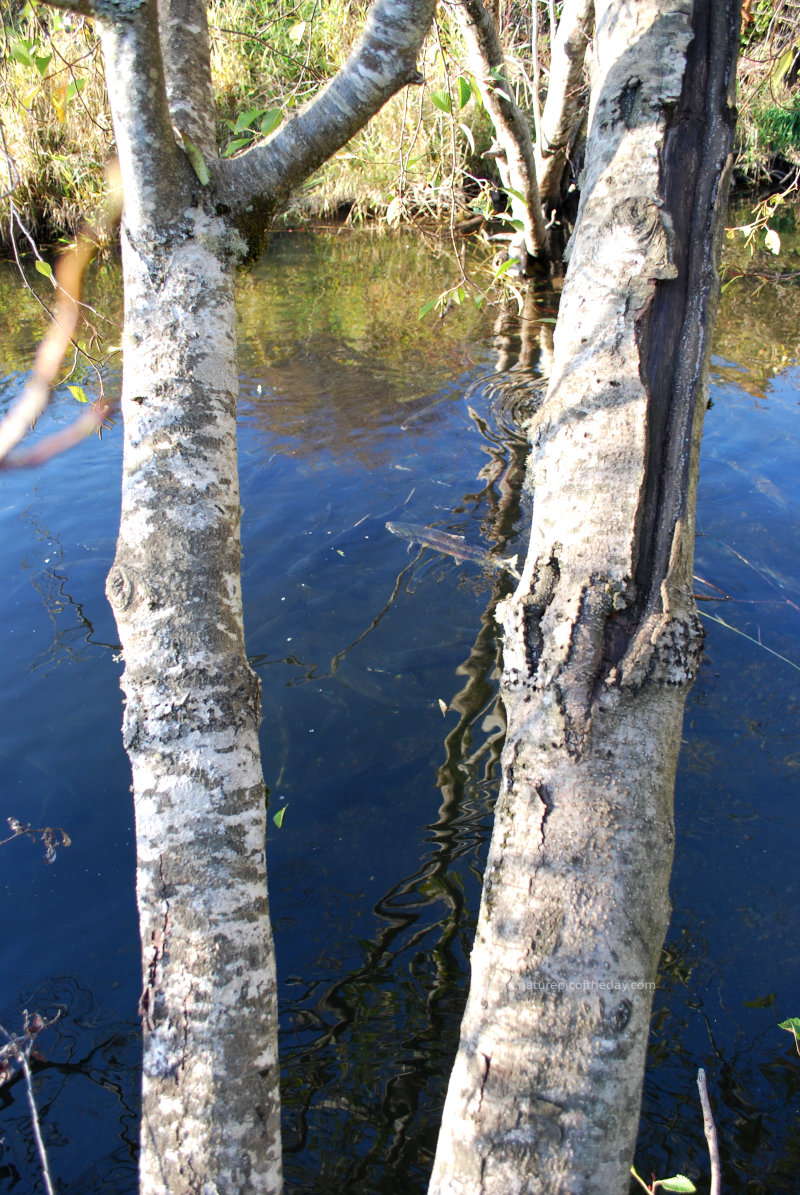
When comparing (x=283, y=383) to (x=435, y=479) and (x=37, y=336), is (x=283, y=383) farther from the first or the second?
(x=37, y=336)

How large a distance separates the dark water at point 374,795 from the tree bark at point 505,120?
1.76m

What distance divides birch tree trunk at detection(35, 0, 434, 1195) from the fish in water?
2373 millimetres

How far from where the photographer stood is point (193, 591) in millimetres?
1332

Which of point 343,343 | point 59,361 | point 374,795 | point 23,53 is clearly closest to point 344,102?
point 23,53

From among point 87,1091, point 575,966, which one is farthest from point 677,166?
point 87,1091

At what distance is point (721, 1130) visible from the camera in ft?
5.90

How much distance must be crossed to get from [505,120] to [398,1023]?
593cm

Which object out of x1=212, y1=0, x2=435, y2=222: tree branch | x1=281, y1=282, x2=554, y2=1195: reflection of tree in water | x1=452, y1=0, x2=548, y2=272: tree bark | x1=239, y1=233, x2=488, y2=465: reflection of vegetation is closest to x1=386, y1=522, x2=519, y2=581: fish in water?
x1=239, y1=233, x2=488, y2=465: reflection of vegetation

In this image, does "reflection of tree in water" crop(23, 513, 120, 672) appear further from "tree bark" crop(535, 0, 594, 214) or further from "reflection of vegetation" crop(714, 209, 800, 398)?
"tree bark" crop(535, 0, 594, 214)

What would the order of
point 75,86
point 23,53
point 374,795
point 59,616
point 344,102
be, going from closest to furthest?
point 344,102
point 23,53
point 75,86
point 374,795
point 59,616

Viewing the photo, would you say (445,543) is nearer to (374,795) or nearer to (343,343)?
(374,795)

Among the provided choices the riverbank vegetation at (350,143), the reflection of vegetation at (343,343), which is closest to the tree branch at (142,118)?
the reflection of vegetation at (343,343)

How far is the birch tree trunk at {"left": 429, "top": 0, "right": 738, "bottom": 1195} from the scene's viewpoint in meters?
1.01

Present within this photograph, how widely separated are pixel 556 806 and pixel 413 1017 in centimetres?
126
